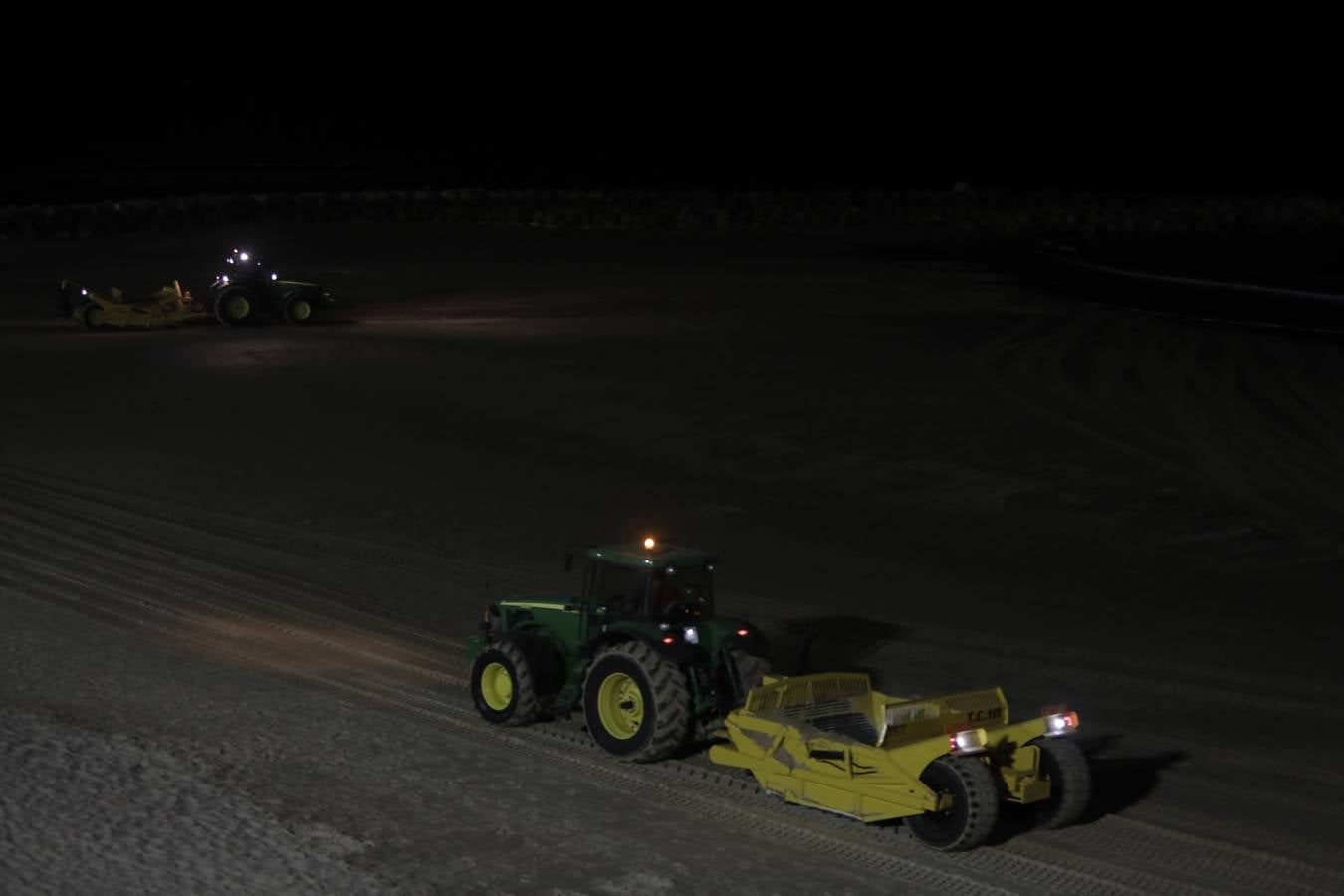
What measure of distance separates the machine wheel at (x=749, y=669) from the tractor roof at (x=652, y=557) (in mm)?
578

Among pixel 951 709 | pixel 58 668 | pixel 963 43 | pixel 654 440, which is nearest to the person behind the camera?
pixel 951 709

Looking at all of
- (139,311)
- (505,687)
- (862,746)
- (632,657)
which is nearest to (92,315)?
(139,311)

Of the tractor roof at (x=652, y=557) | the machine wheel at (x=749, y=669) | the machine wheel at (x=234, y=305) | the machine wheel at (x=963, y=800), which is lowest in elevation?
the machine wheel at (x=963, y=800)

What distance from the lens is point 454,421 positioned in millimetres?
20297

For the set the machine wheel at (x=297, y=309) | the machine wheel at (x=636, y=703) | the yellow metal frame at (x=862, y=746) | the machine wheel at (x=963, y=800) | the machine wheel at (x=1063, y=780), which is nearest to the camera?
the machine wheel at (x=963, y=800)

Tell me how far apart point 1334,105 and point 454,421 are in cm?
5248

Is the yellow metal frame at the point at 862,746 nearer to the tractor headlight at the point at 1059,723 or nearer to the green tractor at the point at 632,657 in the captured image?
the tractor headlight at the point at 1059,723

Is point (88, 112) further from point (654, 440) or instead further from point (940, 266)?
point (654, 440)

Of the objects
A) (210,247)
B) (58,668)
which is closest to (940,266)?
(210,247)

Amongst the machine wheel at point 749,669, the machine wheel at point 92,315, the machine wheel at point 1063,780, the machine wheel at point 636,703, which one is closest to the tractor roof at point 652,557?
the machine wheel at point 636,703

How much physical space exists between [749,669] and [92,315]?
73.5ft

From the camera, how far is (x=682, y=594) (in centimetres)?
924

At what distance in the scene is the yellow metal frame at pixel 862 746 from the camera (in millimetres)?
7816

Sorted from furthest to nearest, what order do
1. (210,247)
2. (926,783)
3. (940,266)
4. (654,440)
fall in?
(210,247), (940,266), (654,440), (926,783)
